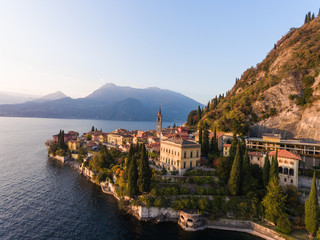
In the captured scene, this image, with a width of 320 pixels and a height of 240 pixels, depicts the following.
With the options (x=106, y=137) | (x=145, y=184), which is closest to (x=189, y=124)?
(x=106, y=137)

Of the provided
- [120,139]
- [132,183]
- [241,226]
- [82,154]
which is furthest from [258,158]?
[82,154]

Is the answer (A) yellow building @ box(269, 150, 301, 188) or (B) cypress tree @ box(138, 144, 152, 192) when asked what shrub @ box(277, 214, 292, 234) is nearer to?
(A) yellow building @ box(269, 150, 301, 188)

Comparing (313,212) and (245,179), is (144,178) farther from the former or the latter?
(313,212)

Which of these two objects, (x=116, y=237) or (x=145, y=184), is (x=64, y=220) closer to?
(x=116, y=237)

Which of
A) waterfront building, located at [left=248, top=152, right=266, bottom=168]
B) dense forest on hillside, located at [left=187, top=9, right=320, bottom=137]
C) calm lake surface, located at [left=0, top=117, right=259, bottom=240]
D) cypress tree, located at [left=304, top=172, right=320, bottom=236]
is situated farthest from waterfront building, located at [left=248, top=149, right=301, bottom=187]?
dense forest on hillside, located at [left=187, top=9, right=320, bottom=137]

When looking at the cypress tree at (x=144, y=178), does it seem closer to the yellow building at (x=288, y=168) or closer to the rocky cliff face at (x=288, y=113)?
the yellow building at (x=288, y=168)

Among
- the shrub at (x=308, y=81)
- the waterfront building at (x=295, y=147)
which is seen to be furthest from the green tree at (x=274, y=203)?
the shrub at (x=308, y=81)
